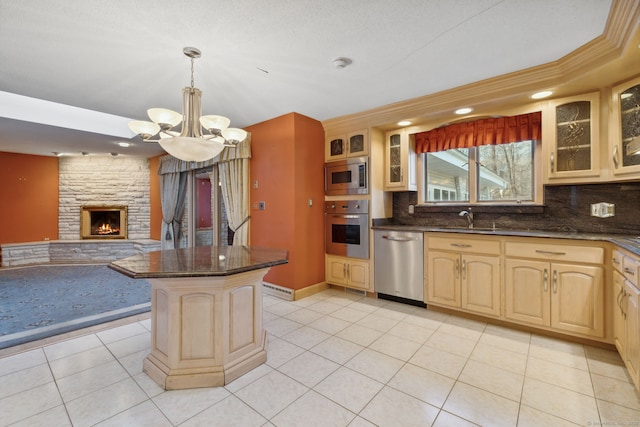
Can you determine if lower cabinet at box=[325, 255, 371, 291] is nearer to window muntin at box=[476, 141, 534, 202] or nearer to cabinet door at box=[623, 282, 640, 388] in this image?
window muntin at box=[476, 141, 534, 202]

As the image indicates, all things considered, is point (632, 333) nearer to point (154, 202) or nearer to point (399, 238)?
point (399, 238)

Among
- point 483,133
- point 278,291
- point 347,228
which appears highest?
point 483,133

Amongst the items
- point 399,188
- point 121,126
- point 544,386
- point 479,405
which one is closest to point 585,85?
point 399,188

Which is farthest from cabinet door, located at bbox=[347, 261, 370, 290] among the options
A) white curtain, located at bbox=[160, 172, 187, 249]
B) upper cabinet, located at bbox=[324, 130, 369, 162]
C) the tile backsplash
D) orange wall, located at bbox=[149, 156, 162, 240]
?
orange wall, located at bbox=[149, 156, 162, 240]

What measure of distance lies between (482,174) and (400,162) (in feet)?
3.16

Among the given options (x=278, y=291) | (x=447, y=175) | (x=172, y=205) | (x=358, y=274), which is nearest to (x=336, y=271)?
(x=358, y=274)

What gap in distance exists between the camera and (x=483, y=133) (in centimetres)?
312

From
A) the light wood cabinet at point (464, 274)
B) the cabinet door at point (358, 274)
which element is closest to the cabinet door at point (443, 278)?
the light wood cabinet at point (464, 274)

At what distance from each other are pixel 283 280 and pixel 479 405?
A: 8.06ft

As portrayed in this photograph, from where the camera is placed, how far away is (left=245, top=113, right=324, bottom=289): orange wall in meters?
3.54

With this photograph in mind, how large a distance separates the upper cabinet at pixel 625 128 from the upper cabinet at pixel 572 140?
0.12 m

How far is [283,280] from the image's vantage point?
3.66 m

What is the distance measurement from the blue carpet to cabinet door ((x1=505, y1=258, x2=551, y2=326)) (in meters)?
3.80

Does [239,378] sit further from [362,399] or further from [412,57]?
[412,57]
